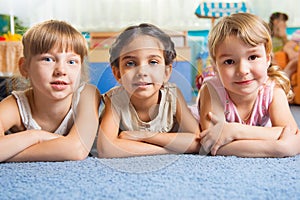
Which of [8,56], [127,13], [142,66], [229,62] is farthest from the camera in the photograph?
A: [127,13]

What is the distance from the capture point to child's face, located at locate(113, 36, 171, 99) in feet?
2.89

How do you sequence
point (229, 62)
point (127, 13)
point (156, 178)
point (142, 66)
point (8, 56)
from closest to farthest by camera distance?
point (156, 178), point (142, 66), point (229, 62), point (8, 56), point (127, 13)

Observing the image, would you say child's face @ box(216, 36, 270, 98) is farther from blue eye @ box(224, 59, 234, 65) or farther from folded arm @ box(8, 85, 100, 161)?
folded arm @ box(8, 85, 100, 161)

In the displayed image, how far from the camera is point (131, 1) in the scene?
331 cm

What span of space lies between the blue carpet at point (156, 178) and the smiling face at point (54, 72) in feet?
0.63

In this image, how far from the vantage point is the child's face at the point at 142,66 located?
0.88m

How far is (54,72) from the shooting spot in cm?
96

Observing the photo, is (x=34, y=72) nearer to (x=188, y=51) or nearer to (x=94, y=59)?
(x=94, y=59)

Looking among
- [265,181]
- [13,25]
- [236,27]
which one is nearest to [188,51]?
[236,27]

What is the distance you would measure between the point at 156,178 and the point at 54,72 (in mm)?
391

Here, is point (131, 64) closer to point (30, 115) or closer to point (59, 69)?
point (59, 69)

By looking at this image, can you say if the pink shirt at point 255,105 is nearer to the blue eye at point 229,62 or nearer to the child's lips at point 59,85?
the blue eye at point 229,62

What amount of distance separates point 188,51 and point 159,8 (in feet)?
7.52

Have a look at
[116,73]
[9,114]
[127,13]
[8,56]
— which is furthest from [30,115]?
[127,13]
